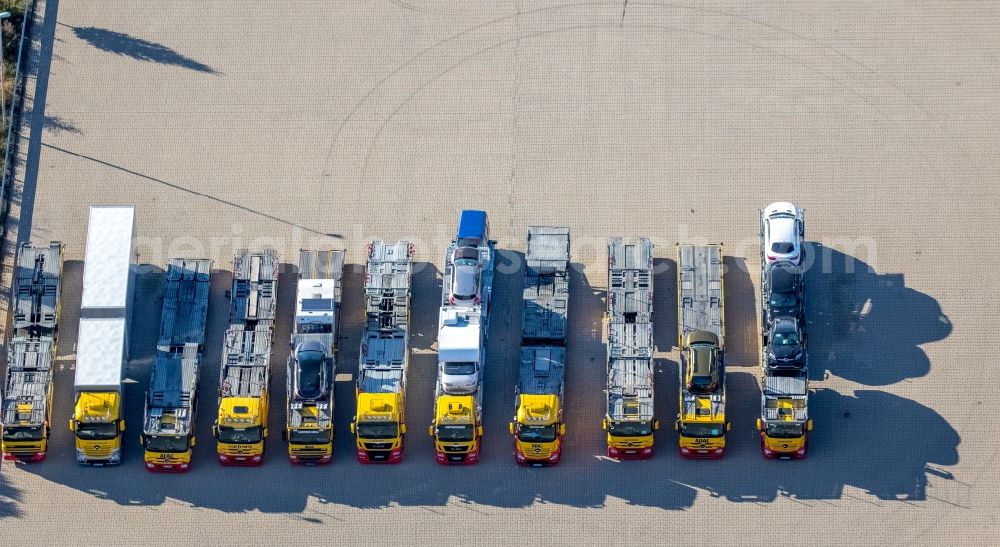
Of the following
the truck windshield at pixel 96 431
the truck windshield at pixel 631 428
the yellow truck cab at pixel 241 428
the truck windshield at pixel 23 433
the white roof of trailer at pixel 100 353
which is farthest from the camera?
the white roof of trailer at pixel 100 353

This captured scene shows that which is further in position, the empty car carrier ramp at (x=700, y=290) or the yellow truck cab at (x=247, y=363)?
the empty car carrier ramp at (x=700, y=290)

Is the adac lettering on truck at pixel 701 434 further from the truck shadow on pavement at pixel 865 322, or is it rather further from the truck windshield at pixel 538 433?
the truck shadow on pavement at pixel 865 322

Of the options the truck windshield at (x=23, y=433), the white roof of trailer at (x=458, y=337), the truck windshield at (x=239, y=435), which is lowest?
the truck windshield at (x=23, y=433)

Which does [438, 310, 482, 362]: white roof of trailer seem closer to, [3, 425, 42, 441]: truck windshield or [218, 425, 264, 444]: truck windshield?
[218, 425, 264, 444]: truck windshield

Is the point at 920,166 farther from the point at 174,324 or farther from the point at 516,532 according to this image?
the point at 174,324

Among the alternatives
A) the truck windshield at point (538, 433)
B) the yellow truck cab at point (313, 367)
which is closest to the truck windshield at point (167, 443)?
the yellow truck cab at point (313, 367)

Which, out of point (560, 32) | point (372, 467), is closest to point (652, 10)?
point (560, 32)

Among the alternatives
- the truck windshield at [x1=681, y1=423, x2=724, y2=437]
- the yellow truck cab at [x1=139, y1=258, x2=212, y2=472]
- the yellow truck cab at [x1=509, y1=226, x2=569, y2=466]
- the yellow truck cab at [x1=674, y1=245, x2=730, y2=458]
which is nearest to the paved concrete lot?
the yellow truck cab at [x1=139, y1=258, x2=212, y2=472]
